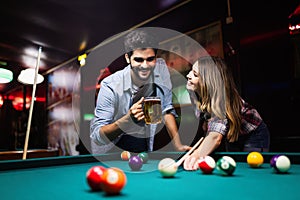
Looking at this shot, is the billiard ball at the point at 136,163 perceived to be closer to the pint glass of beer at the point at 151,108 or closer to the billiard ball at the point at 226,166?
the billiard ball at the point at 226,166

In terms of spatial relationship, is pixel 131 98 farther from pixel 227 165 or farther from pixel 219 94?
pixel 227 165

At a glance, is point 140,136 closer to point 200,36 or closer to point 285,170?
point 200,36

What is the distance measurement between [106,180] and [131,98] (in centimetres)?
221

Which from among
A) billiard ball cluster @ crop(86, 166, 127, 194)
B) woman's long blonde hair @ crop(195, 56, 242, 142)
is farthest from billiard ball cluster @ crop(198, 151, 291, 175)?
woman's long blonde hair @ crop(195, 56, 242, 142)

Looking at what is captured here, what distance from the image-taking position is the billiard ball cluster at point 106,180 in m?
0.90

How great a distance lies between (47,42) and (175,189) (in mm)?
5522

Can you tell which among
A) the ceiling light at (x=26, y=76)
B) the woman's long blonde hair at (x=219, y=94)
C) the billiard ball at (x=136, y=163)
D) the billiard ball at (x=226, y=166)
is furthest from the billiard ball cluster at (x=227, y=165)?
the ceiling light at (x=26, y=76)

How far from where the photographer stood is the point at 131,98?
3.09 metres

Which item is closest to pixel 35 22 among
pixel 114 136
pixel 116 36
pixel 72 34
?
pixel 72 34

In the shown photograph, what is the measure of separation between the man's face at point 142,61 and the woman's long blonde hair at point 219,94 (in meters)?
0.55

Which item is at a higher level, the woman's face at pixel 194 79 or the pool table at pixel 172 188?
the woman's face at pixel 194 79

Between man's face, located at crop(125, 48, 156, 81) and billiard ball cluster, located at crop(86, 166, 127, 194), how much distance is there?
1.96 m

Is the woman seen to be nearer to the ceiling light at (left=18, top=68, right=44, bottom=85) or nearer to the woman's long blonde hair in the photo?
the woman's long blonde hair

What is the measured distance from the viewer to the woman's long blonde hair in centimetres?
242
